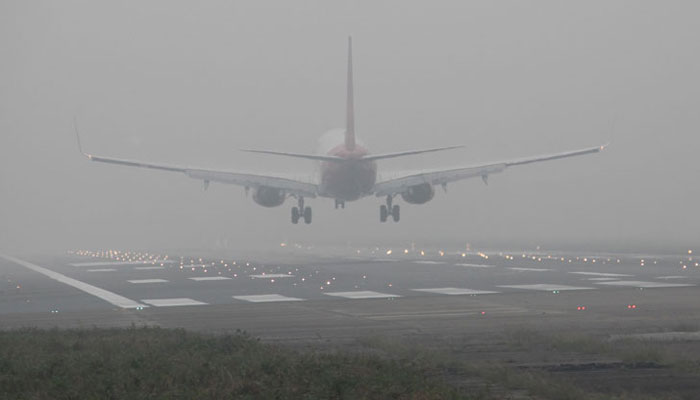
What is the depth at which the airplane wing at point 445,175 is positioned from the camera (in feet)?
265

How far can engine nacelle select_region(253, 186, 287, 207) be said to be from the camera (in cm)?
8212

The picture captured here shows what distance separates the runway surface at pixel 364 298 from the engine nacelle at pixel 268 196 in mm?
12834

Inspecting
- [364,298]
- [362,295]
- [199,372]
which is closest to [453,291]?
[362,295]

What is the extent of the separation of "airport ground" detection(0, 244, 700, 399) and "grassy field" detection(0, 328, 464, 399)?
4.51 feet

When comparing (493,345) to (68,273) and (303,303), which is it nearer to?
(303,303)

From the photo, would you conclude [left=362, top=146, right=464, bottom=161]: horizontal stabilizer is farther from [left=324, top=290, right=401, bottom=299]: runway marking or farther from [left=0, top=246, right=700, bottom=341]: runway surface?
[left=324, top=290, right=401, bottom=299]: runway marking

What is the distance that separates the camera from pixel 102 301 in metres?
43.2

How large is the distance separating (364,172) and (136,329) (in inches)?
1883

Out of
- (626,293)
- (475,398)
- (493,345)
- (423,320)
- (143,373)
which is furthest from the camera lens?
(626,293)

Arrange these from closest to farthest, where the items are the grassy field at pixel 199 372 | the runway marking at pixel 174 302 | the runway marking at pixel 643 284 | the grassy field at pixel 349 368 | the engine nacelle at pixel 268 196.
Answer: the grassy field at pixel 199 372 < the grassy field at pixel 349 368 < the runway marking at pixel 174 302 < the runway marking at pixel 643 284 < the engine nacelle at pixel 268 196

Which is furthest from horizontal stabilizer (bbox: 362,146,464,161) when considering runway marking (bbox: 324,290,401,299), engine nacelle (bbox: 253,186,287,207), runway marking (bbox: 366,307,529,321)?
runway marking (bbox: 366,307,529,321)

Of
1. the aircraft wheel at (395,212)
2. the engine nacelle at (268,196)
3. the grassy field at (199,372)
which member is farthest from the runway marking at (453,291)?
the aircraft wheel at (395,212)

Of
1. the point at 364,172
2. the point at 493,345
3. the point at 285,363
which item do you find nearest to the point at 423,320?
the point at 493,345

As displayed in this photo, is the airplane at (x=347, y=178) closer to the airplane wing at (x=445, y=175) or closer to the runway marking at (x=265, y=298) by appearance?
the airplane wing at (x=445, y=175)
